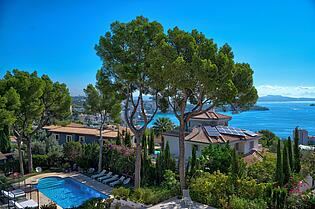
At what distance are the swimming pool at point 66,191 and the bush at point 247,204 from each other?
840 cm

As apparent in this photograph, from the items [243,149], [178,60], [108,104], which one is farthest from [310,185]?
[108,104]

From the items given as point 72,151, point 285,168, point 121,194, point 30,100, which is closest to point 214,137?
point 285,168

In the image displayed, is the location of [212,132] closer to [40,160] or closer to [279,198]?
[279,198]

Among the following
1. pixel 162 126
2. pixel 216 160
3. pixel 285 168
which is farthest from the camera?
pixel 162 126

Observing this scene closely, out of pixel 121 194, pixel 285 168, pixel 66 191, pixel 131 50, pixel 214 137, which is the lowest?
pixel 66 191

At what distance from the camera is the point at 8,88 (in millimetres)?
17406

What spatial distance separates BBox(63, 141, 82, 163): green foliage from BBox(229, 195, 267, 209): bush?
48.4ft

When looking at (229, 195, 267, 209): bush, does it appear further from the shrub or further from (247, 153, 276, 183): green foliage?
(247, 153, 276, 183): green foliage

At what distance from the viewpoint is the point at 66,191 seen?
17359mm

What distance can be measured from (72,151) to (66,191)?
4.46 meters

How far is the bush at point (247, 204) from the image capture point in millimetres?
9523

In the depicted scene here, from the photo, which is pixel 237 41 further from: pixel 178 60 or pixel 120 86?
pixel 120 86

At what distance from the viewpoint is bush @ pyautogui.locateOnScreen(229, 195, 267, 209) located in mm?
9523

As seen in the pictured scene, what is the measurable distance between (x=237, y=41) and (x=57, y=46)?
11.4m
